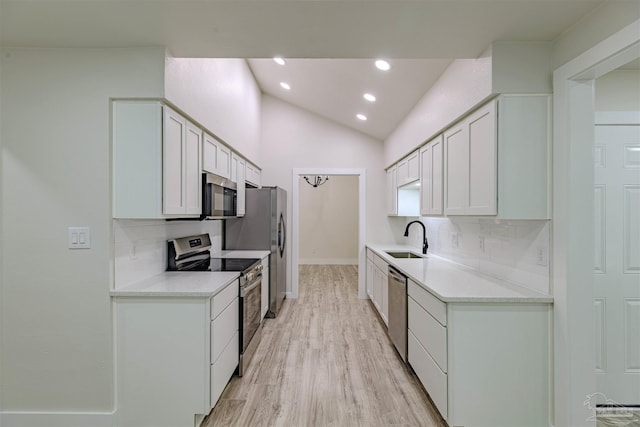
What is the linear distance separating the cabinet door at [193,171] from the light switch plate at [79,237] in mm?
622

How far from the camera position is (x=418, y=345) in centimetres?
247

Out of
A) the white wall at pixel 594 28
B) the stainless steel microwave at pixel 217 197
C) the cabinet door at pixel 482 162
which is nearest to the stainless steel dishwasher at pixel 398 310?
the cabinet door at pixel 482 162

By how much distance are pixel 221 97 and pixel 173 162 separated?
1337mm

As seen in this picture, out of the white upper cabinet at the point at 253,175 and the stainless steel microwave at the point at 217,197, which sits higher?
the white upper cabinet at the point at 253,175

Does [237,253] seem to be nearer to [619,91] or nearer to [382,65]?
[382,65]

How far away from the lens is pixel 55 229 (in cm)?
205

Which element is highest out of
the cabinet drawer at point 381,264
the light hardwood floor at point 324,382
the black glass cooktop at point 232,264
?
the black glass cooktop at point 232,264

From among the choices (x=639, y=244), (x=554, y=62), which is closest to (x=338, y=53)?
(x=554, y=62)

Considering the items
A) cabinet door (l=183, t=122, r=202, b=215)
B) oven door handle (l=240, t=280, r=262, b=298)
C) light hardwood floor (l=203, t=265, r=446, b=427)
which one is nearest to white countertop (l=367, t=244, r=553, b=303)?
light hardwood floor (l=203, t=265, r=446, b=427)

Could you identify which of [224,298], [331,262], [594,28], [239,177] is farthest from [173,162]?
[331,262]

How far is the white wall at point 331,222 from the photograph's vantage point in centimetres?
884

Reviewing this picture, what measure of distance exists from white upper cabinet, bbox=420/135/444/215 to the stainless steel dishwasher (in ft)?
2.37

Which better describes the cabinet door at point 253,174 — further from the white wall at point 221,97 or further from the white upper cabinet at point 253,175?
the white wall at point 221,97

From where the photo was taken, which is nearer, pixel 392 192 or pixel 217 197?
pixel 217 197
